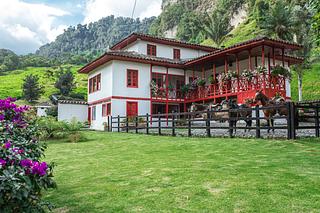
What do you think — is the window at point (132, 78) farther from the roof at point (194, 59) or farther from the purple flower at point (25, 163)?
the purple flower at point (25, 163)

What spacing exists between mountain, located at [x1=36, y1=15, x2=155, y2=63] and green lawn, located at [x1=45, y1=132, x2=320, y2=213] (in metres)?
152

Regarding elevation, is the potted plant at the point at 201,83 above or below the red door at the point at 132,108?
above

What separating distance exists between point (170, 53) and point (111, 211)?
24.5m

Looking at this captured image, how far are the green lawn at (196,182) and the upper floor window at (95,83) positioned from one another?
18.1 metres

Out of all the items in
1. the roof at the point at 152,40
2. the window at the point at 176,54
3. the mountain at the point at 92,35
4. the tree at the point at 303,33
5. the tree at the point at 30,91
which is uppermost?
the mountain at the point at 92,35

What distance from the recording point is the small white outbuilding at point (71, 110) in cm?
2730

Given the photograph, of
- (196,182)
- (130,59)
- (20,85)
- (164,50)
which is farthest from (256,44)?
(20,85)

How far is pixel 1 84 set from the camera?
59688 mm

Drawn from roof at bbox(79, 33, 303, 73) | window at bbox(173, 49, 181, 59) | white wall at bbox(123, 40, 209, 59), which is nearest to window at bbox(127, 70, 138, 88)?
roof at bbox(79, 33, 303, 73)

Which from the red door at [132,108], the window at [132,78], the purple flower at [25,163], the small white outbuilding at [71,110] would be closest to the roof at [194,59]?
the window at [132,78]

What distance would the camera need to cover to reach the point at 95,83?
2703 cm

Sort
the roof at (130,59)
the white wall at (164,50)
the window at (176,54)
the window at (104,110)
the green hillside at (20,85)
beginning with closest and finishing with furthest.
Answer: the roof at (130,59) → the window at (104,110) → the white wall at (164,50) → the window at (176,54) → the green hillside at (20,85)

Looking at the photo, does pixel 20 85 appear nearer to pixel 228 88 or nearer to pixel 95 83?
pixel 95 83

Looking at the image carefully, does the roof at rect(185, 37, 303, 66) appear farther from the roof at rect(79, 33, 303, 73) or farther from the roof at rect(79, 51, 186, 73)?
the roof at rect(79, 51, 186, 73)
